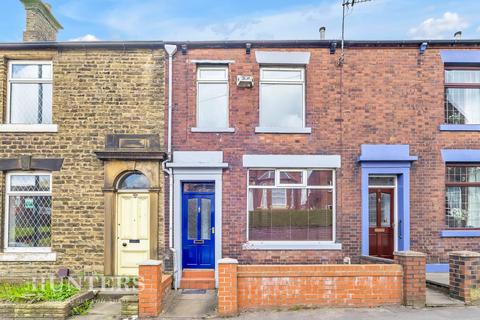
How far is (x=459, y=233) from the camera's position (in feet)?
32.0

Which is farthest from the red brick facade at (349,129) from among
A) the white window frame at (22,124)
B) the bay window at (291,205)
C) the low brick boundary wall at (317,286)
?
the white window frame at (22,124)

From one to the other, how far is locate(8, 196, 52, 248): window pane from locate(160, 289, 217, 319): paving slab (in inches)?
152

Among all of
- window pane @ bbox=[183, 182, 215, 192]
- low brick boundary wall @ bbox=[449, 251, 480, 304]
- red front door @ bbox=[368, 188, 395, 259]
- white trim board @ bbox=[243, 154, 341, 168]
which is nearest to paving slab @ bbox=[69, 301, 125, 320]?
window pane @ bbox=[183, 182, 215, 192]

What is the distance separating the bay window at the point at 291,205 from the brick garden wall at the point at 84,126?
2.49 m

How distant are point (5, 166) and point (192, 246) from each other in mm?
5075

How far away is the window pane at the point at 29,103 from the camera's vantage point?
995cm

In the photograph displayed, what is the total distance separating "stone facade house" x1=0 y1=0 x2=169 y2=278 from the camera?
9.56 meters

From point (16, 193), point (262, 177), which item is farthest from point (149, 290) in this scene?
point (16, 193)

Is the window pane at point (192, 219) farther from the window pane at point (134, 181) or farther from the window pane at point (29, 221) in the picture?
the window pane at point (29, 221)

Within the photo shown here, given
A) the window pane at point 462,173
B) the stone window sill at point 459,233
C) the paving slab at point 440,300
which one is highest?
the window pane at point 462,173

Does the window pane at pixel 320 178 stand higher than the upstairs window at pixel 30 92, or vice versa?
the upstairs window at pixel 30 92

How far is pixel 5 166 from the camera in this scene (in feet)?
31.4

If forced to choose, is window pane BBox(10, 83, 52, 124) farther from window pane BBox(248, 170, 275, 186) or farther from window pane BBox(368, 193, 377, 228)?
window pane BBox(368, 193, 377, 228)

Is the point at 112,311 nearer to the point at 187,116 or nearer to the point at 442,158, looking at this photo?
the point at 187,116
